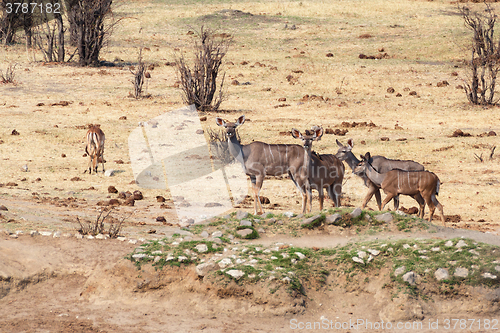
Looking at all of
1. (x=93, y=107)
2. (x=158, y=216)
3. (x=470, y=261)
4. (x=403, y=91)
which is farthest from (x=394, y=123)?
(x=470, y=261)

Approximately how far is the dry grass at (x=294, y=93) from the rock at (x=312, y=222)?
132 inches

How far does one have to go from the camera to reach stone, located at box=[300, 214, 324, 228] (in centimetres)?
982

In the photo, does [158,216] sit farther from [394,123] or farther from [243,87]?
[243,87]

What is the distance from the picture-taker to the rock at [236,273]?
7898mm

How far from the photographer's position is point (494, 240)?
920cm

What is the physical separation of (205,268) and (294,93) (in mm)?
18585

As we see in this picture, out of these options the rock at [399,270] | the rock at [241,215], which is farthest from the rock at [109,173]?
the rock at [399,270]

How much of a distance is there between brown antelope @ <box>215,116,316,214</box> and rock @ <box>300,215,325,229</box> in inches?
71.2

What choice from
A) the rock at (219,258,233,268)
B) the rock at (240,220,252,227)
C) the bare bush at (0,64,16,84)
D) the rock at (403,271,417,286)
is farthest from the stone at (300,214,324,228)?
the bare bush at (0,64,16,84)

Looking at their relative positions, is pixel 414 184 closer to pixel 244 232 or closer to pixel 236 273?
pixel 244 232

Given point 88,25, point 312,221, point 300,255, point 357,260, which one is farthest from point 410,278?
point 88,25

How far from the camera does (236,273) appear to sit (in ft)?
26.1

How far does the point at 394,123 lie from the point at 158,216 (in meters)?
12.5

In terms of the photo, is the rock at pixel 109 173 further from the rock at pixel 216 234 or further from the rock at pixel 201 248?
the rock at pixel 201 248
